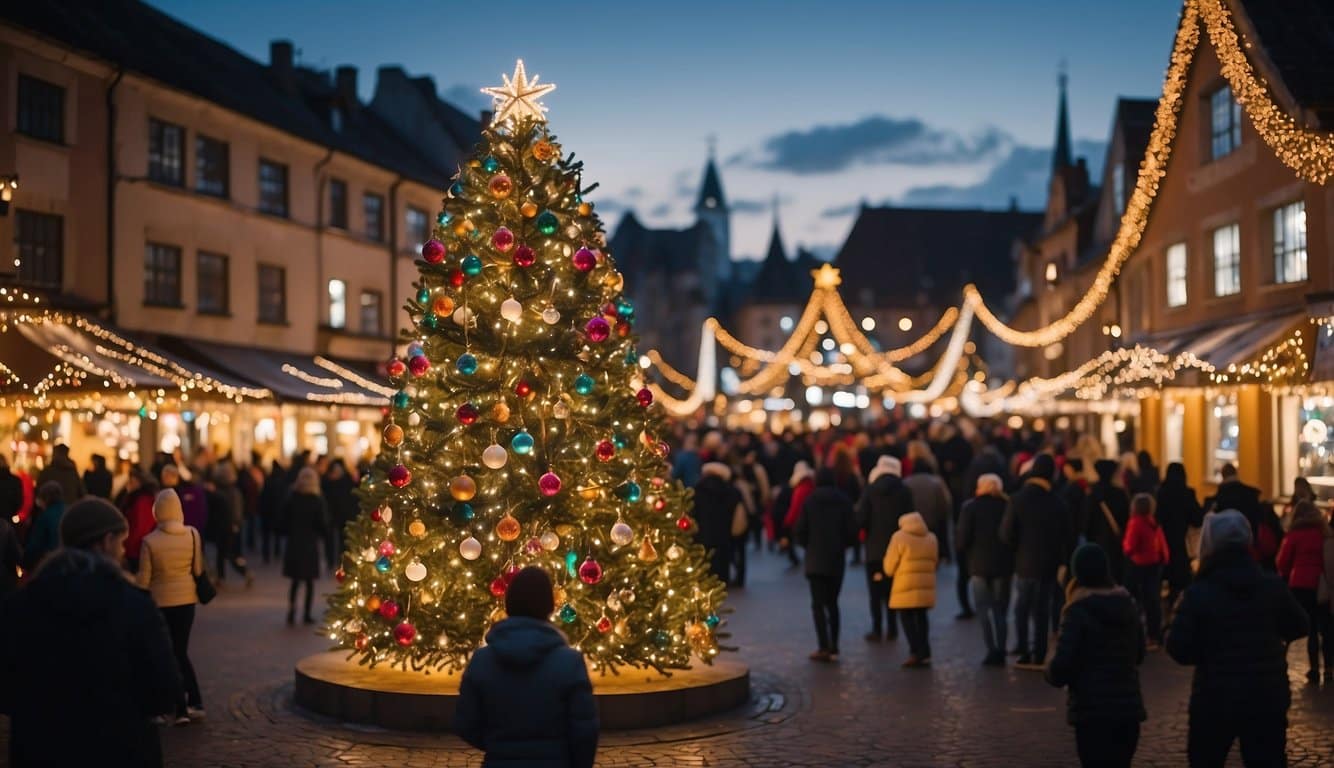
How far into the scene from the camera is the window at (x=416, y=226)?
42312mm

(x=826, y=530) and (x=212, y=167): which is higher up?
(x=212, y=167)

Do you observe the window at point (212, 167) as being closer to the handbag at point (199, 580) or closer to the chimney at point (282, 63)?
the chimney at point (282, 63)

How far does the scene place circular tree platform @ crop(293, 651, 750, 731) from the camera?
11.3 m

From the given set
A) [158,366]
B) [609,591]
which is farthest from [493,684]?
[158,366]

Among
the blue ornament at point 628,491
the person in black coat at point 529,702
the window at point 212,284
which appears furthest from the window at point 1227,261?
the person in black coat at point 529,702

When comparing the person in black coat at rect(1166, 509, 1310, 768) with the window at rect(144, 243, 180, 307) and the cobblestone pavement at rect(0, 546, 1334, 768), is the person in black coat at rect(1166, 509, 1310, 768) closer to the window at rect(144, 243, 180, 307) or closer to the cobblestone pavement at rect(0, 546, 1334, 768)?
the cobblestone pavement at rect(0, 546, 1334, 768)

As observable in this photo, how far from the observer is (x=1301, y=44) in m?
22.8

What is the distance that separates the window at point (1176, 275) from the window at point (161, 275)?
18.5 metres

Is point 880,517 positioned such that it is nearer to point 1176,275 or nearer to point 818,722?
point 818,722

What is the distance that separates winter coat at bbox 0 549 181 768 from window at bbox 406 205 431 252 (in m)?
36.7

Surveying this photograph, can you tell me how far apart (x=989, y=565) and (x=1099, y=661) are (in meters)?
7.15

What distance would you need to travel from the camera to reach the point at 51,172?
2653 cm

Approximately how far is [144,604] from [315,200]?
3155cm

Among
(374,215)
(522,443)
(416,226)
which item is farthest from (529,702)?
(416,226)
